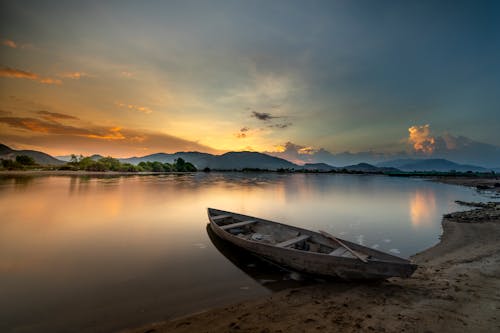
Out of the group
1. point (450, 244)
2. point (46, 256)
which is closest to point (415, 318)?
point (450, 244)

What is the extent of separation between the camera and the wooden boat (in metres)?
5.57

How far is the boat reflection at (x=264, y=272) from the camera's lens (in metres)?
6.55

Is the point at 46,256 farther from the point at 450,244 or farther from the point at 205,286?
the point at 450,244

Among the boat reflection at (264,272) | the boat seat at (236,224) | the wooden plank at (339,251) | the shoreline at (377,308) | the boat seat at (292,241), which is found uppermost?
the wooden plank at (339,251)

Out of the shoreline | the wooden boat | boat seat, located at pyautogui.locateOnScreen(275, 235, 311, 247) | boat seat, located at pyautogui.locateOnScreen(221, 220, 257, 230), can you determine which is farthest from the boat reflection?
boat seat, located at pyautogui.locateOnScreen(221, 220, 257, 230)

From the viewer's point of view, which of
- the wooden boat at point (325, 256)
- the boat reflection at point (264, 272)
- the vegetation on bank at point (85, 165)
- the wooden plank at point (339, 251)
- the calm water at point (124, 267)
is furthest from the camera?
the vegetation on bank at point (85, 165)

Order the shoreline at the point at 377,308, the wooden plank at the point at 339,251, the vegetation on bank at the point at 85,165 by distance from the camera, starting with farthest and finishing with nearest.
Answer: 1. the vegetation on bank at the point at 85,165
2. the wooden plank at the point at 339,251
3. the shoreline at the point at 377,308

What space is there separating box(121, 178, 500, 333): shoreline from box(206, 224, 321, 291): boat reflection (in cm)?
52

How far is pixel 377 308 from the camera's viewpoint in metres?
4.82

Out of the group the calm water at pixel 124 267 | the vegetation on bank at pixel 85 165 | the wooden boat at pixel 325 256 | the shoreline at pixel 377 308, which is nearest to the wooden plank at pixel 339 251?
the wooden boat at pixel 325 256

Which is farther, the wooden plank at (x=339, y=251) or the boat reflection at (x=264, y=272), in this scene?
the wooden plank at (x=339, y=251)

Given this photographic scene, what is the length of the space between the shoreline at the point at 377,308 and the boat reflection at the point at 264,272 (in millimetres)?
518

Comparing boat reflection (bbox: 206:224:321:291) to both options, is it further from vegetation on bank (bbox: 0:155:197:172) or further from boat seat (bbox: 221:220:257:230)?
A: vegetation on bank (bbox: 0:155:197:172)

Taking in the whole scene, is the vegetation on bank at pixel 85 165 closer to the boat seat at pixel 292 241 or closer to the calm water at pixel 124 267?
the calm water at pixel 124 267
